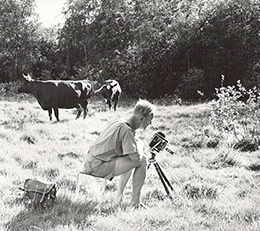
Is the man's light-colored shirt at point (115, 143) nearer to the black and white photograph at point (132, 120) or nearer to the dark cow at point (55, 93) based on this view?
the black and white photograph at point (132, 120)

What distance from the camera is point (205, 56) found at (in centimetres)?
2078

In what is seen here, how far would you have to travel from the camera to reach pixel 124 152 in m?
4.68

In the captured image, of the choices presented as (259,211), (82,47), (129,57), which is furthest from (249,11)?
(259,211)

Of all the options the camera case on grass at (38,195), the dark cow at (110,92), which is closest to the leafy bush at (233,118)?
the camera case on grass at (38,195)

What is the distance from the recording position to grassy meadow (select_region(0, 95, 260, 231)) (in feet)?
13.8

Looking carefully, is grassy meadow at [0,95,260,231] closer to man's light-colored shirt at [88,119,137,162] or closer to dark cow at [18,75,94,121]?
man's light-colored shirt at [88,119,137,162]

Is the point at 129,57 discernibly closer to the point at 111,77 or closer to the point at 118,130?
the point at 111,77

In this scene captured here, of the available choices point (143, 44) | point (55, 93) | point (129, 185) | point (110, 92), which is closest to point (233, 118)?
point (129, 185)

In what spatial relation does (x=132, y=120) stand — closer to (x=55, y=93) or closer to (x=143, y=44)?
(x=55, y=93)

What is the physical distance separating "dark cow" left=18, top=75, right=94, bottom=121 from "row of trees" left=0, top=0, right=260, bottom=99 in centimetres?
791

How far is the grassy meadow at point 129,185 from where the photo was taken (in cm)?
420

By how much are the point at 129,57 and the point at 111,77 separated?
153 centimetres

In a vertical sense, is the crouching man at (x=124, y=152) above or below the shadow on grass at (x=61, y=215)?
above

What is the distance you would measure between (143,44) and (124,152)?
18.5 metres
